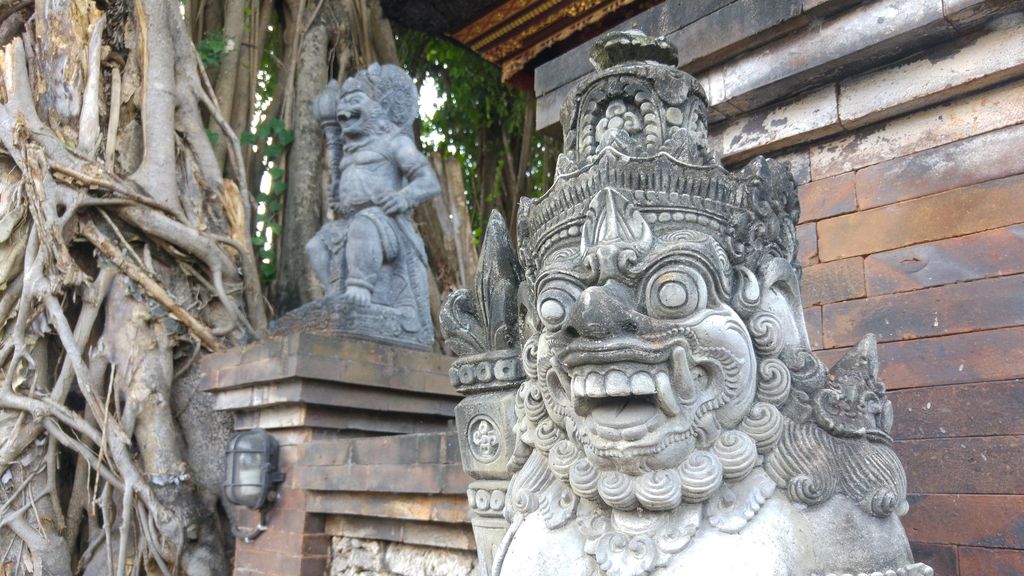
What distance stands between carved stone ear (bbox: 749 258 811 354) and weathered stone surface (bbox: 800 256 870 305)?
1036mm

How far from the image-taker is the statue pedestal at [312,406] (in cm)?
345

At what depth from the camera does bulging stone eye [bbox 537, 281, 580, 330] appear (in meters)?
1.70

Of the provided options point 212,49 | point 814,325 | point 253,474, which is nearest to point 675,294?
point 814,325

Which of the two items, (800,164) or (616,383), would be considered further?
(800,164)

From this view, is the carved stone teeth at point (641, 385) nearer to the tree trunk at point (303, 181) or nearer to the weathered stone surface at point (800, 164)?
the weathered stone surface at point (800, 164)

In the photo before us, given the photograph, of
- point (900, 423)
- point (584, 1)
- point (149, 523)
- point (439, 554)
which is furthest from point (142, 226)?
point (900, 423)

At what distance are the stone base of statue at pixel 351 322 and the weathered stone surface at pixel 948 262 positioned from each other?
7.81 feet

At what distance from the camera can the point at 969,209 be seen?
2.64 metres

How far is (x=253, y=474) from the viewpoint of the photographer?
3627 mm

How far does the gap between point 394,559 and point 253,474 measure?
0.85 m

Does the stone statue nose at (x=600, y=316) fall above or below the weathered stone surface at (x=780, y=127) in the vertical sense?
below

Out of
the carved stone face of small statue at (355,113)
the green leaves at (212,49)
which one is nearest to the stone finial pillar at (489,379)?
the carved stone face of small statue at (355,113)

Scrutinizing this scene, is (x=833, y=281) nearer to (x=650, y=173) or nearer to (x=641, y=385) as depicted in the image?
(x=650, y=173)

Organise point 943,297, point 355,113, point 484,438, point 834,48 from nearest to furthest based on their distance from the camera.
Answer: point 484,438 < point 943,297 < point 834,48 < point 355,113
